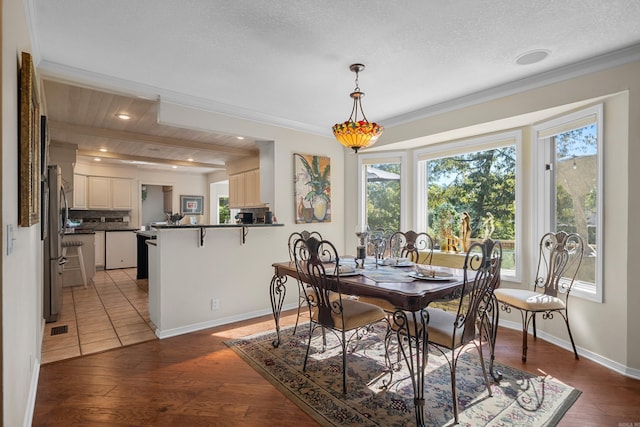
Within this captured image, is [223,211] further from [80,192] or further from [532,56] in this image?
[532,56]

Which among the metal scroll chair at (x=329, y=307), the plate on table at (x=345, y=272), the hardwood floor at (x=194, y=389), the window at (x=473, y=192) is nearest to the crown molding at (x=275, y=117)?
the window at (x=473, y=192)

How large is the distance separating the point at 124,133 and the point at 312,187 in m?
2.82

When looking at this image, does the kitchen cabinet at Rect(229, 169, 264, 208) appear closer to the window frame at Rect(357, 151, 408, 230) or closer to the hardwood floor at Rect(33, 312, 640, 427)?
the window frame at Rect(357, 151, 408, 230)

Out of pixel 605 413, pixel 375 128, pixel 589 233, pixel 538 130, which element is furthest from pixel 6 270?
pixel 538 130

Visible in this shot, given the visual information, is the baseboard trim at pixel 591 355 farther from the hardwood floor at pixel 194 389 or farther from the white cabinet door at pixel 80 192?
the white cabinet door at pixel 80 192

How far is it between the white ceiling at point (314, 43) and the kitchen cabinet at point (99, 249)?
176 inches

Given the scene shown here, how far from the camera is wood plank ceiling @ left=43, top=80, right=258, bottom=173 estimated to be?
346 cm

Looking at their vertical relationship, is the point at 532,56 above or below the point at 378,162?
above

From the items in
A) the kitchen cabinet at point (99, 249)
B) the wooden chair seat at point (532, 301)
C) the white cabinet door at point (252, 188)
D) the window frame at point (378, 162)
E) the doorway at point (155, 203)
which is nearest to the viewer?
the wooden chair seat at point (532, 301)

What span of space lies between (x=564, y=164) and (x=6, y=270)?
165 inches

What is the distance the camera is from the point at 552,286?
3.03 meters

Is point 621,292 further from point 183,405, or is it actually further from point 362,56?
point 183,405

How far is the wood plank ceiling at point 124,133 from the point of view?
346 cm

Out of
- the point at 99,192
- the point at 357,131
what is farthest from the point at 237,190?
the point at 357,131
